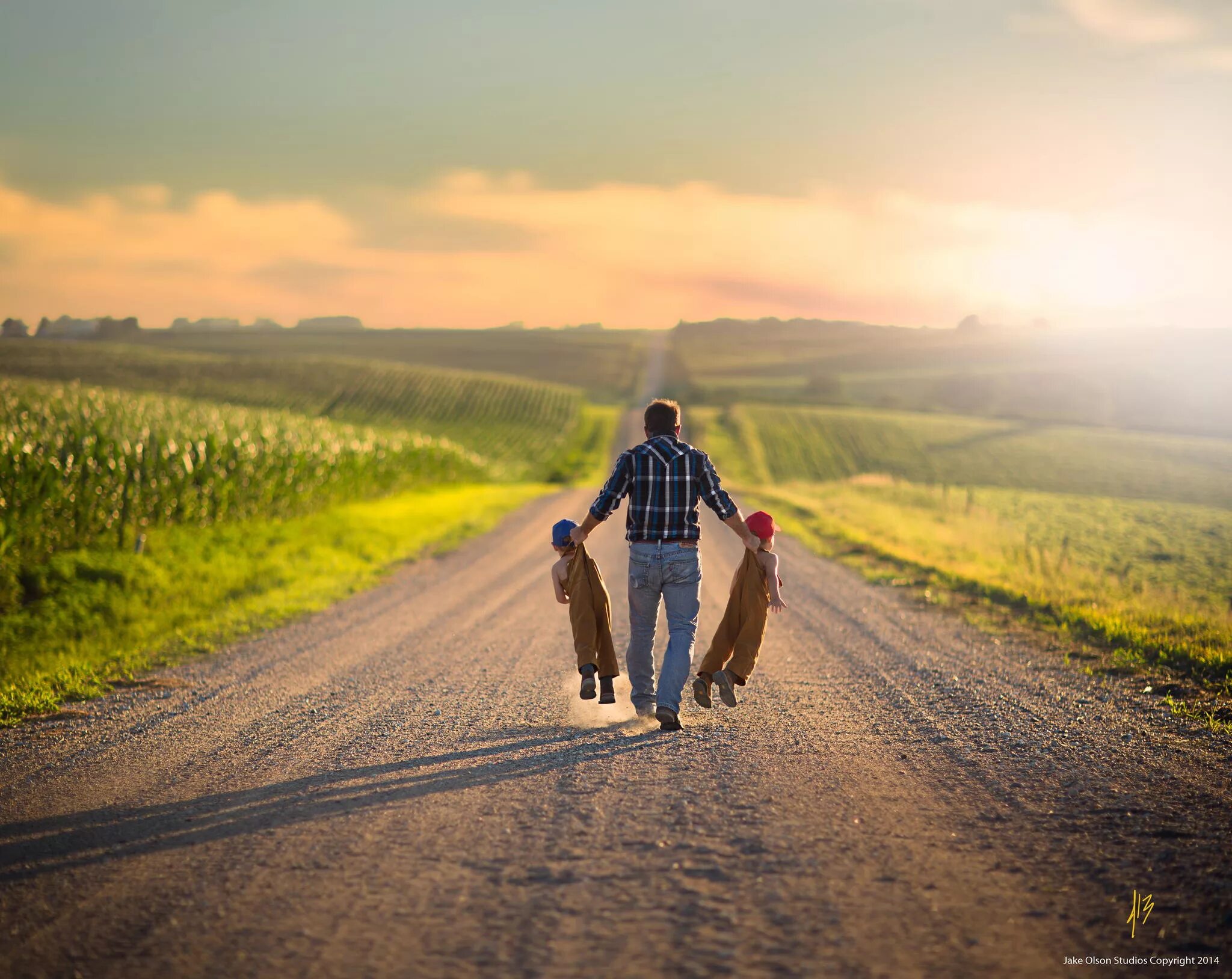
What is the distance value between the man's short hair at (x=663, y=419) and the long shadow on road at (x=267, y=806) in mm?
2057

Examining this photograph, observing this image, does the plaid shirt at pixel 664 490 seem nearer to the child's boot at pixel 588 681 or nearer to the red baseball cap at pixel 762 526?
the red baseball cap at pixel 762 526

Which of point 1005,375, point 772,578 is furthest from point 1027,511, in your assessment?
point 1005,375

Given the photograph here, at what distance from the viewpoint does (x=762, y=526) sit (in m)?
5.55

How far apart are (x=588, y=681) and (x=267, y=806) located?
2191 millimetres

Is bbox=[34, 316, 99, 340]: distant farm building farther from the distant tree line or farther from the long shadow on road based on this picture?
the long shadow on road

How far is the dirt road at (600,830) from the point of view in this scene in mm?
2971

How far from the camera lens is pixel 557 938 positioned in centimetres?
297

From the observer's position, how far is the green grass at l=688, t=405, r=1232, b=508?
4603 cm

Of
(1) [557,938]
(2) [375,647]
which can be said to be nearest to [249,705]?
(2) [375,647]

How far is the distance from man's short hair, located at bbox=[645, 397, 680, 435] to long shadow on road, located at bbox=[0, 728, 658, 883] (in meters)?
2.06
